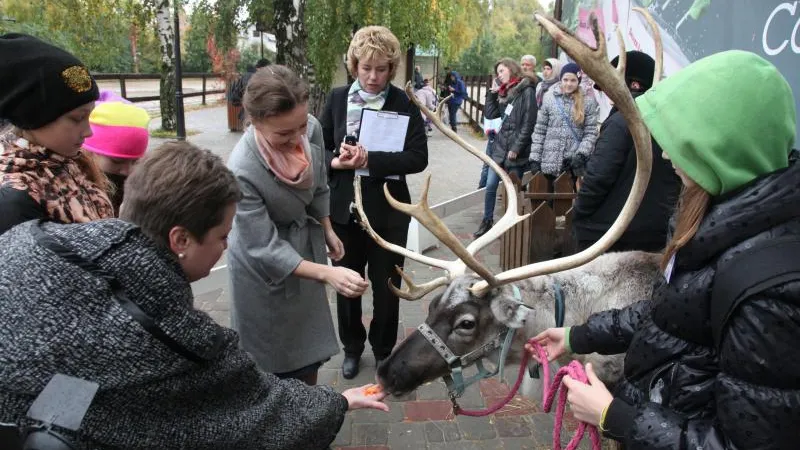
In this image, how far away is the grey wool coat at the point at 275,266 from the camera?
8.34 ft

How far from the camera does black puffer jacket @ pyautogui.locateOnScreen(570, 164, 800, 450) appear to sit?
46.8 inches

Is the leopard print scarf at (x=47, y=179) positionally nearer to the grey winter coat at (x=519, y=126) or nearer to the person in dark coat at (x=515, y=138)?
the person in dark coat at (x=515, y=138)

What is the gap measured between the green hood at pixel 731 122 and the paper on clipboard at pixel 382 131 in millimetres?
2313

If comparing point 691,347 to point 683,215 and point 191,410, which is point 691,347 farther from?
point 191,410

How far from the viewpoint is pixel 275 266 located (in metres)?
2.54

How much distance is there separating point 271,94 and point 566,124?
5045 mm

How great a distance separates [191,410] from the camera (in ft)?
4.13

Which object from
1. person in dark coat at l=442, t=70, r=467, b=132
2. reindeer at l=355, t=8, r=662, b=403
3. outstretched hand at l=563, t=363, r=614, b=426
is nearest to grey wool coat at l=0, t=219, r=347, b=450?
outstretched hand at l=563, t=363, r=614, b=426

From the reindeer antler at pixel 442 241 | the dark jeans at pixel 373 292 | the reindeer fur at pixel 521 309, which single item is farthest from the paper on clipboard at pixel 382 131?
the reindeer fur at pixel 521 309

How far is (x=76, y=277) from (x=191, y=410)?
0.39 metres

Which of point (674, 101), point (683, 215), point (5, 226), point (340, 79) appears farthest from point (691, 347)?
point (340, 79)

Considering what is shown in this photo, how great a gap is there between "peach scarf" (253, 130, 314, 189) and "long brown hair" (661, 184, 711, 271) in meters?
1.68

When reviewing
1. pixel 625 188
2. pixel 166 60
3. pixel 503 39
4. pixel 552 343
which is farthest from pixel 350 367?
pixel 503 39

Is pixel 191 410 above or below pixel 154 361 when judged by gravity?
below
